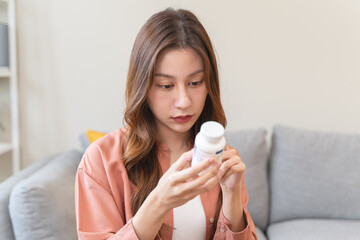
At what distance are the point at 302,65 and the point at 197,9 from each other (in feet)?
2.30

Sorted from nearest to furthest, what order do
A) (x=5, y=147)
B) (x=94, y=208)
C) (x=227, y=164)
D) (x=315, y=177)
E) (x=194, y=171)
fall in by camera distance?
(x=194, y=171), (x=227, y=164), (x=94, y=208), (x=315, y=177), (x=5, y=147)

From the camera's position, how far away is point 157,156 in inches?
44.2

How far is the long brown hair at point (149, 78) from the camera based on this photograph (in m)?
0.96

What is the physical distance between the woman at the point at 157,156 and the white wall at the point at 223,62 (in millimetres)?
1027

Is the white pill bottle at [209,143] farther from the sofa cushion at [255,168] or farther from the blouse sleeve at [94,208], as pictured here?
the sofa cushion at [255,168]

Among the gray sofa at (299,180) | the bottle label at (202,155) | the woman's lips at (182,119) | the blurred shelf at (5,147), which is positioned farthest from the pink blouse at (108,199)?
the blurred shelf at (5,147)

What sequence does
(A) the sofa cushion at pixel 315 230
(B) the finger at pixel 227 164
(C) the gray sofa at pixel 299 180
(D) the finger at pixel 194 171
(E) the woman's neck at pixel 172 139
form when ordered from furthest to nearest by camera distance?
1. (C) the gray sofa at pixel 299 180
2. (A) the sofa cushion at pixel 315 230
3. (E) the woman's neck at pixel 172 139
4. (B) the finger at pixel 227 164
5. (D) the finger at pixel 194 171

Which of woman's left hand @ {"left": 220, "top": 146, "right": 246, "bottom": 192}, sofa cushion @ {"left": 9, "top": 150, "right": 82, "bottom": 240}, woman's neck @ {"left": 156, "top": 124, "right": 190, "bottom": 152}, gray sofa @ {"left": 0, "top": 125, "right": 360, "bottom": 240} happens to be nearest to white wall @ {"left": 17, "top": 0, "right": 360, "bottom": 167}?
gray sofa @ {"left": 0, "top": 125, "right": 360, "bottom": 240}

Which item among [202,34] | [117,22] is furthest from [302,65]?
[202,34]

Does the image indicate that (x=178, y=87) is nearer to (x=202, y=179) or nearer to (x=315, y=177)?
(x=202, y=179)

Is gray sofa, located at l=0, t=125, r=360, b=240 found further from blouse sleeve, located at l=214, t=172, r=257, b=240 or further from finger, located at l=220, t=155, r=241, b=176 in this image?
finger, located at l=220, t=155, r=241, b=176

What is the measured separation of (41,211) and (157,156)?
0.53 metres

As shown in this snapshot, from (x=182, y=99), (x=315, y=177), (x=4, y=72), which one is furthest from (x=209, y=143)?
(x=4, y=72)

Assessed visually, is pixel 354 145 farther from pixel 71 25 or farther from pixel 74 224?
pixel 71 25
